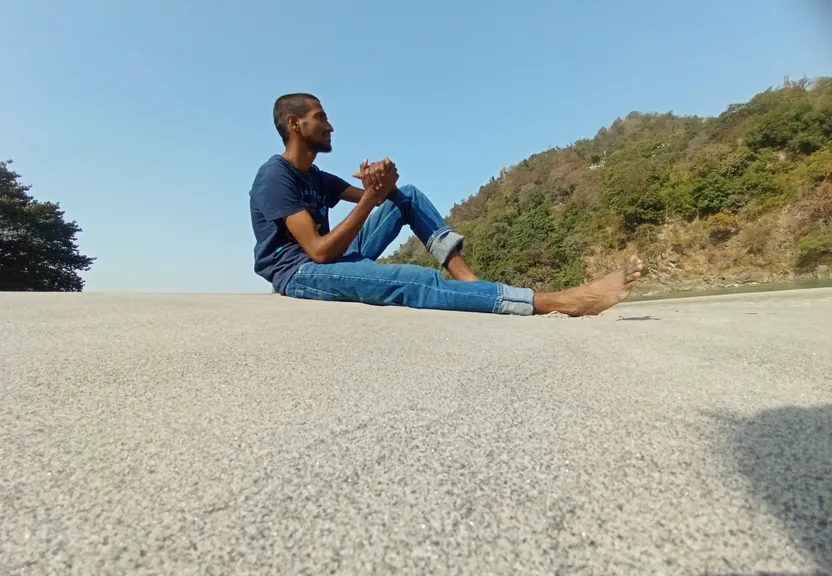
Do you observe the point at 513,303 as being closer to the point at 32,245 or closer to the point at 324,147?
the point at 324,147

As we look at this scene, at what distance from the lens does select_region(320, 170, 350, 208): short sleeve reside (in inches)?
110

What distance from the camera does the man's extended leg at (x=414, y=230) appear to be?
2426 mm

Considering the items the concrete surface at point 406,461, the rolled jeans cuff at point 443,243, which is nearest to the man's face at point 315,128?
the rolled jeans cuff at point 443,243

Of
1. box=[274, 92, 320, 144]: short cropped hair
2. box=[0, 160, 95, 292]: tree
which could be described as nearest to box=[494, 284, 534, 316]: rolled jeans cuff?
box=[274, 92, 320, 144]: short cropped hair

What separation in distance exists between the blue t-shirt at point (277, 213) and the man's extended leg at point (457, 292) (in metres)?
0.28

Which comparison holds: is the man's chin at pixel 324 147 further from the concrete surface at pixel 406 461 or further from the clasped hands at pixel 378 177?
the concrete surface at pixel 406 461

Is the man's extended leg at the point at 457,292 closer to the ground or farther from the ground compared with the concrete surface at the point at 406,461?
farther from the ground

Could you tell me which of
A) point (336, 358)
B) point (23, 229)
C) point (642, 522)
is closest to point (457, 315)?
point (336, 358)

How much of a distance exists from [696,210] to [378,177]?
583 inches

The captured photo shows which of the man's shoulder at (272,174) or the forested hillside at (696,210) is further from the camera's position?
the forested hillside at (696,210)

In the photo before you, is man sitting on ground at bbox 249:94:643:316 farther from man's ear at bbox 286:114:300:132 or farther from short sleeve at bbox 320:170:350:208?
short sleeve at bbox 320:170:350:208

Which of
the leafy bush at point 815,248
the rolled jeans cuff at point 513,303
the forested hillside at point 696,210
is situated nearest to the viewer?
the rolled jeans cuff at point 513,303

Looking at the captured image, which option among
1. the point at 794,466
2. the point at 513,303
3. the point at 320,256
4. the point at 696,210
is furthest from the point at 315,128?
the point at 696,210

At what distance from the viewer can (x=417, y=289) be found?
201cm
